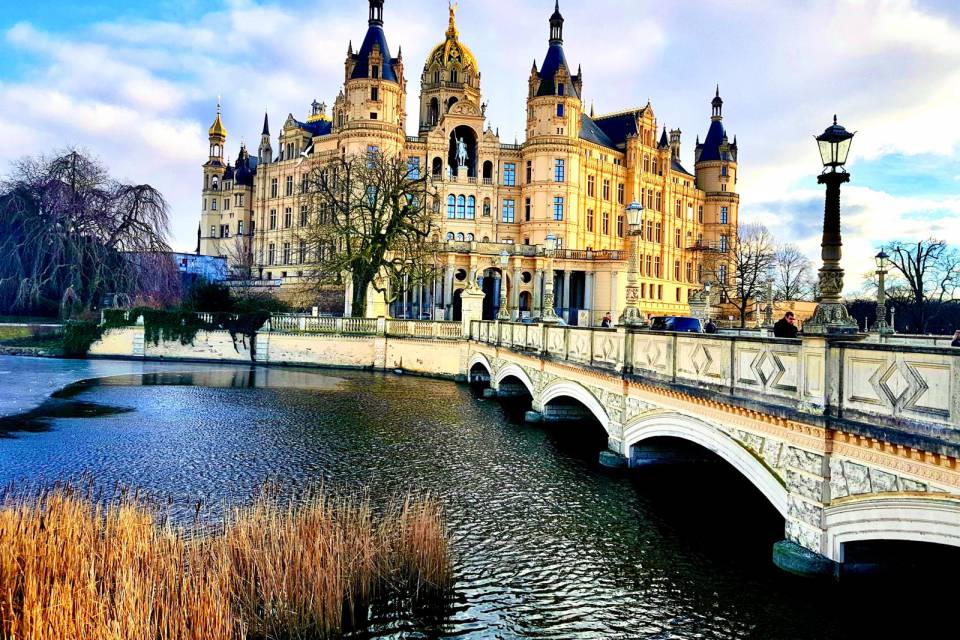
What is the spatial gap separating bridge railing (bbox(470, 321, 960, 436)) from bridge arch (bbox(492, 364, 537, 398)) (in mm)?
8331

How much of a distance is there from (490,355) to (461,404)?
4.51 meters

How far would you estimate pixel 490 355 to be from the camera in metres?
31.1

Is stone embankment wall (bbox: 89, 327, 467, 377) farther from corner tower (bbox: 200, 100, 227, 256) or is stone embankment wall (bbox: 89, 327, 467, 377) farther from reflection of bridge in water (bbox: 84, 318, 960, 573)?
corner tower (bbox: 200, 100, 227, 256)

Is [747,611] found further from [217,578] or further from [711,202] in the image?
[711,202]

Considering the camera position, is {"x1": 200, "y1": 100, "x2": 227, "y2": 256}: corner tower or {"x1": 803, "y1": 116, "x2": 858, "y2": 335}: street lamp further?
{"x1": 200, "y1": 100, "x2": 227, "y2": 256}: corner tower

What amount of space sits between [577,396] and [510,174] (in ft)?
191

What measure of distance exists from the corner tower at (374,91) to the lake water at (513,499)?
46785 mm

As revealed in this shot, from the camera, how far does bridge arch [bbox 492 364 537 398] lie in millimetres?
23247

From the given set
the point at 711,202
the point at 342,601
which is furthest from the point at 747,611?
the point at 711,202

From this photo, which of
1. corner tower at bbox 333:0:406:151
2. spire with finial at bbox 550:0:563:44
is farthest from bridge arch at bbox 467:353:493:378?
spire with finial at bbox 550:0:563:44

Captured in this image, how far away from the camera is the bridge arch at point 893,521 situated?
A: 261 inches

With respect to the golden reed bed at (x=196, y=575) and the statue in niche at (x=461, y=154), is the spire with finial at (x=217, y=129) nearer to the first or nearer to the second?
the statue in niche at (x=461, y=154)

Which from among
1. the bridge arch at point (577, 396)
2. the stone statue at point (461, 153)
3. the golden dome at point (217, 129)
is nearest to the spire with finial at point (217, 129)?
the golden dome at point (217, 129)

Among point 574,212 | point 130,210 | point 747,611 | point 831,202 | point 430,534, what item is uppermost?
point 574,212
